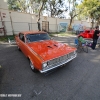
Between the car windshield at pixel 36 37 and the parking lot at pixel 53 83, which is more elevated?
the car windshield at pixel 36 37

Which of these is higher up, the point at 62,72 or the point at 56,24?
the point at 56,24

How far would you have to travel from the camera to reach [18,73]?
3570mm

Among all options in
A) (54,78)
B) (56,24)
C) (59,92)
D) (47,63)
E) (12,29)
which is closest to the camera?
(59,92)

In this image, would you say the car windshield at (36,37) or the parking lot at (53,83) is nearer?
A: the parking lot at (53,83)

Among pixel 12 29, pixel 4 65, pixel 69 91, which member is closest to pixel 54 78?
pixel 69 91

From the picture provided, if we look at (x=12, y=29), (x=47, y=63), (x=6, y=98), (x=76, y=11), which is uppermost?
(x=76, y=11)

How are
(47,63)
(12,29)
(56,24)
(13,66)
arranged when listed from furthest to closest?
(56,24), (12,29), (13,66), (47,63)

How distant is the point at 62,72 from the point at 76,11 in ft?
65.4

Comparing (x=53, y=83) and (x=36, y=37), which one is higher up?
(x=36, y=37)

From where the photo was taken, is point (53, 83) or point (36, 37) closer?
point (53, 83)

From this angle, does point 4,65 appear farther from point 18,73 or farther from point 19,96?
point 19,96

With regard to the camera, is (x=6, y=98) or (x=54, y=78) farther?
(x=54, y=78)

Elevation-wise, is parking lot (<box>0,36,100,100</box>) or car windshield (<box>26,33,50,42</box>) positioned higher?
car windshield (<box>26,33,50,42</box>)

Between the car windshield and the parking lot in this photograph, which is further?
the car windshield
